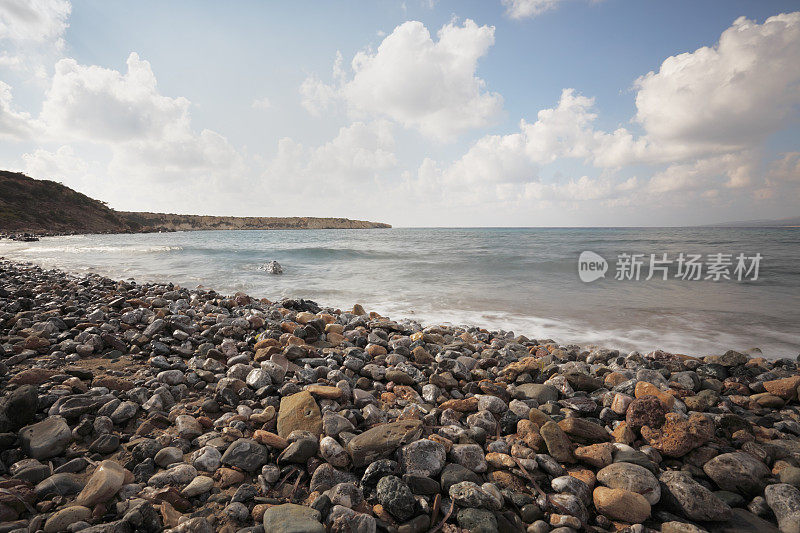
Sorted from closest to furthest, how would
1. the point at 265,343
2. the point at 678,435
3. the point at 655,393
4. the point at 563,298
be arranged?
the point at 678,435 → the point at 655,393 → the point at 265,343 → the point at 563,298

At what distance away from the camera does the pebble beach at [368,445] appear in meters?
1.60

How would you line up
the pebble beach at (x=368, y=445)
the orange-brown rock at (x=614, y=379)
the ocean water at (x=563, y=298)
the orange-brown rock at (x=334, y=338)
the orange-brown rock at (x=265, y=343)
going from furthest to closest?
the ocean water at (x=563, y=298), the orange-brown rock at (x=334, y=338), the orange-brown rock at (x=265, y=343), the orange-brown rock at (x=614, y=379), the pebble beach at (x=368, y=445)

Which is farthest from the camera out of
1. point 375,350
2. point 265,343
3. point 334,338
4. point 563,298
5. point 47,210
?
point 47,210

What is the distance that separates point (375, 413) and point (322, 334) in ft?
6.56

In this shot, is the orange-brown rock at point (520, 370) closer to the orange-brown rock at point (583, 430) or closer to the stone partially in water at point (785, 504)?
the orange-brown rock at point (583, 430)

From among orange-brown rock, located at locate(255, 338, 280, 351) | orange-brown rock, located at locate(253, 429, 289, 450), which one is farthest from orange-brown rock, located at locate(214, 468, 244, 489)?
orange-brown rock, located at locate(255, 338, 280, 351)

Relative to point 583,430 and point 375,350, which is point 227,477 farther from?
point 583,430

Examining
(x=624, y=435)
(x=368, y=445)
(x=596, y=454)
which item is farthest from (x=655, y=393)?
(x=368, y=445)

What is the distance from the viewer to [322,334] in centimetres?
417

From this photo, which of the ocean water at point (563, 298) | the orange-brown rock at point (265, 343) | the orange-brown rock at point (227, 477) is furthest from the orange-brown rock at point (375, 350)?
the ocean water at point (563, 298)

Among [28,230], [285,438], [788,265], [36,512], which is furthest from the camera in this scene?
[28,230]

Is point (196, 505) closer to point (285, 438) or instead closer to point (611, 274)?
point (285, 438)

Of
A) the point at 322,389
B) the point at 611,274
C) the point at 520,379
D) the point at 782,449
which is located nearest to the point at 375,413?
the point at 322,389

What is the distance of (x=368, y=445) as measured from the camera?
1932 mm
